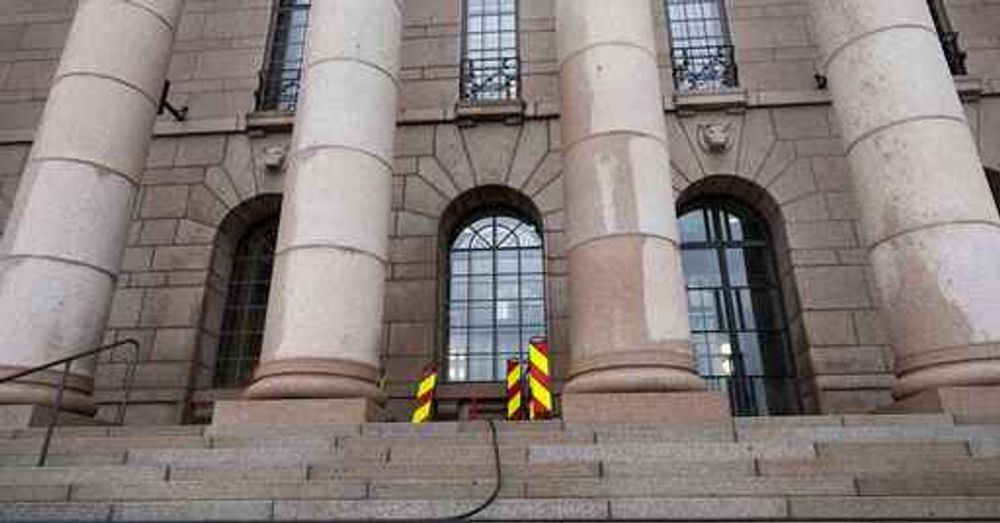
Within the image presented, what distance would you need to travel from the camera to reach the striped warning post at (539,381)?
1169 centimetres

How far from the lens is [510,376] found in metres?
12.3

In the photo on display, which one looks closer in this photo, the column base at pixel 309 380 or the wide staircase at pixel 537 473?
the wide staircase at pixel 537 473

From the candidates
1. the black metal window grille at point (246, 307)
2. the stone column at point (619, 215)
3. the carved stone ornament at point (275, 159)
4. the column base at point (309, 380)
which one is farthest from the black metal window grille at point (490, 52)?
the column base at point (309, 380)

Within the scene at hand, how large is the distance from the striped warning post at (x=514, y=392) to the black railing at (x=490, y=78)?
604 centimetres

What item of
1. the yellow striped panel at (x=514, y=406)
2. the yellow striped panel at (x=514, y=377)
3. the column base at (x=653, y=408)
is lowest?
the column base at (x=653, y=408)

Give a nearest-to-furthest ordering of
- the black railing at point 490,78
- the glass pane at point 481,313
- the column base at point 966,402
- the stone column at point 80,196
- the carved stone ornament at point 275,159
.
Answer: the column base at point 966,402 < the stone column at point 80,196 < the glass pane at point 481,313 < the carved stone ornament at point 275,159 < the black railing at point 490,78

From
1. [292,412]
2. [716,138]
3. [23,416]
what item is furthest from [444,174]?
[23,416]

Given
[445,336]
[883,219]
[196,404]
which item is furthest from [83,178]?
[883,219]

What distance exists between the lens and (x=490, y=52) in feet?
51.2

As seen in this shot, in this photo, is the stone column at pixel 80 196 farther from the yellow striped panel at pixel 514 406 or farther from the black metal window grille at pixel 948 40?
the black metal window grille at pixel 948 40

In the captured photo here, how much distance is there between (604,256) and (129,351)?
9776 mm

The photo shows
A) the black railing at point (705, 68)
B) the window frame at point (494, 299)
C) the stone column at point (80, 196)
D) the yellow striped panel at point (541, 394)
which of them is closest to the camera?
the stone column at point (80, 196)

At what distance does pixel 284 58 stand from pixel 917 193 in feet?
43.3

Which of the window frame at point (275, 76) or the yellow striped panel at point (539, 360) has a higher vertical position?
the window frame at point (275, 76)
